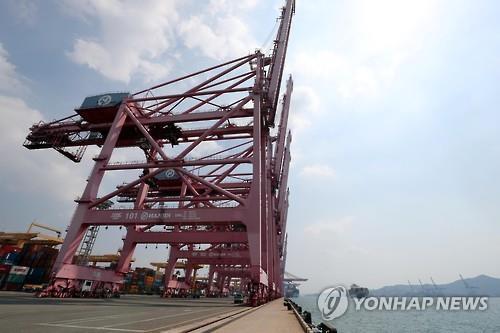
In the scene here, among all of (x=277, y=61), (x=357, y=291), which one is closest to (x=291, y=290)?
(x=357, y=291)

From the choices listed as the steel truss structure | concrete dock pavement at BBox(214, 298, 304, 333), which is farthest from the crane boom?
concrete dock pavement at BBox(214, 298, 304, 333)

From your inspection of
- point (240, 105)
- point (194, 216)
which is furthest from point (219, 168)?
point (194, 216)

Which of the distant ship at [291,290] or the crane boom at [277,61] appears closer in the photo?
the crane boom at [277,61]

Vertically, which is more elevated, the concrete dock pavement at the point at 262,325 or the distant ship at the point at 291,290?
the distant ship at the point at 291,290

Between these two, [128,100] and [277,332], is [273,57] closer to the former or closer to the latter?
[128,100]

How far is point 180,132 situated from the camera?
32.8 metres

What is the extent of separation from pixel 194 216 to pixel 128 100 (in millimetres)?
13896

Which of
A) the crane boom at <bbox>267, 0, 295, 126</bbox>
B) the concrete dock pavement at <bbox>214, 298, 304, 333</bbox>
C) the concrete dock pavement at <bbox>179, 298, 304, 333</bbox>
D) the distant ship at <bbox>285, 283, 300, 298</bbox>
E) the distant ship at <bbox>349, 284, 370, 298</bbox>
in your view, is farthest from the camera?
the distant ship at <bbox>285, 283, 300, 298</bbox>

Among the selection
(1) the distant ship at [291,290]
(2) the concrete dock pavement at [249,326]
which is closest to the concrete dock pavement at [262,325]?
(2) the concrete dock pavement at [249,326]

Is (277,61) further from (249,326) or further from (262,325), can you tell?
(249,326)

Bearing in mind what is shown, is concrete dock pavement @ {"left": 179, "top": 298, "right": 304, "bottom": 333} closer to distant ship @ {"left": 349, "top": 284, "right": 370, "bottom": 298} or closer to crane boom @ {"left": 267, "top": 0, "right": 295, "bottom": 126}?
crane boom @ {"left": 267, "top": 0, "right": 295, "bottom": 126}

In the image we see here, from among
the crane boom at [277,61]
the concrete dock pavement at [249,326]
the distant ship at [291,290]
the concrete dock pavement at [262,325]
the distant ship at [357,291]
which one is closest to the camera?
the concrete dock pavement at [249,326]

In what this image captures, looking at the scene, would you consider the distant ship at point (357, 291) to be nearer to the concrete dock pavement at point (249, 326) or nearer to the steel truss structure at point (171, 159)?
the steel truss structure at point (171, 159)

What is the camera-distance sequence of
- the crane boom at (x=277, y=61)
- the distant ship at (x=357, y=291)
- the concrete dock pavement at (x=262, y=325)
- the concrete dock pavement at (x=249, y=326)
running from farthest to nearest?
the distant ship at (x=357, y=291)
the crane boom at (x=277, y=61)
the concrete dock pavement at (x=262, y=325)
the concrete dock pavement at (x=249, y=326)
